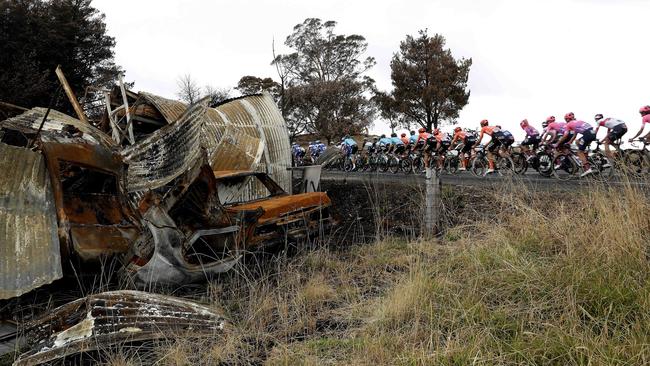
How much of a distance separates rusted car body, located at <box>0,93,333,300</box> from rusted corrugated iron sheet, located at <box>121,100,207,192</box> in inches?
0.4

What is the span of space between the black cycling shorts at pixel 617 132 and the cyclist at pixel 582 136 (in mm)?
354

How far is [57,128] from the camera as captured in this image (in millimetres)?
6320

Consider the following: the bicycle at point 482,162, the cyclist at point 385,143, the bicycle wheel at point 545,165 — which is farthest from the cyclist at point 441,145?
the bicycle wheel at point 545,165

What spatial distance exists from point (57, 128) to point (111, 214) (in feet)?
5.93

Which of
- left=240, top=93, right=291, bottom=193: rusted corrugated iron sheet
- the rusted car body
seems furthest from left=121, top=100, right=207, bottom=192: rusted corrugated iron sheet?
left=240, top=93, right=291, bottom=193: rusted corrugated iron sheet

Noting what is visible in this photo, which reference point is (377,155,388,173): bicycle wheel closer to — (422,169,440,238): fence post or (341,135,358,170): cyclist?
(341,135,358,170): cyclist

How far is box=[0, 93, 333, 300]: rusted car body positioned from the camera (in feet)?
14.2

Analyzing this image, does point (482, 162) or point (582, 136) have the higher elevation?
point (582, 136)

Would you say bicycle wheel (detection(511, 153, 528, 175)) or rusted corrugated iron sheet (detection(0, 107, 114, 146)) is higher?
rusted corrugated iron sheet (detection(0, 107, 114, 146))

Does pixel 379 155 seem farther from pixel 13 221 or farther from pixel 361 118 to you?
pixel 361 118

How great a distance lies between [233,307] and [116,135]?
6888 millimetres

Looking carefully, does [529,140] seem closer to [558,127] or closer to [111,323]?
[558,127]

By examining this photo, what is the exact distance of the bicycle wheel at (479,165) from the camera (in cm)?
1383

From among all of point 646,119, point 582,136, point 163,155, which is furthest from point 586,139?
point 163,155
